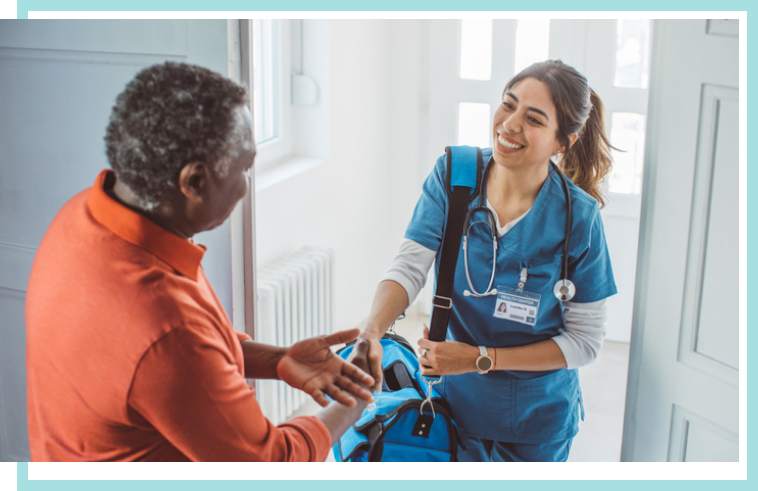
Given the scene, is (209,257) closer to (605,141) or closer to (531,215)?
A: (531,215)

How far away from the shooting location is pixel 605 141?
1513mm

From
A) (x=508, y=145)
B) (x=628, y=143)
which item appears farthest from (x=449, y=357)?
(x=628, y=143)

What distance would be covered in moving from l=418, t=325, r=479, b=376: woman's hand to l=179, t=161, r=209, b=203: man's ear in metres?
0.60

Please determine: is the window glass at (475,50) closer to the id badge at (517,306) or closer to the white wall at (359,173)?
the white wall at (359,173)

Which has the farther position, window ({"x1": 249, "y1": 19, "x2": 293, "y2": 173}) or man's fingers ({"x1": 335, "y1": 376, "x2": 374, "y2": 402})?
window ({"x1": 249, "y1": 19, "x2": 293, "y2": 173})

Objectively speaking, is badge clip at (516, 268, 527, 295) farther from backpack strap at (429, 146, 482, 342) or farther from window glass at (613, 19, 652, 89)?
window glass at (613, 19, 652, 89)

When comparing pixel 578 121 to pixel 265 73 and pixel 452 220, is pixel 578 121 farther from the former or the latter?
pixel 265 73

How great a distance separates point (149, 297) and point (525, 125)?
78cm

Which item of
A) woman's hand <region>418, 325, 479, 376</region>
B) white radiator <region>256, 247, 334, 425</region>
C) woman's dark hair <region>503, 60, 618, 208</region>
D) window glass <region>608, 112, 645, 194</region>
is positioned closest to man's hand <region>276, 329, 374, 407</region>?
woman's hand <region>418, 325, 479, 376</region>

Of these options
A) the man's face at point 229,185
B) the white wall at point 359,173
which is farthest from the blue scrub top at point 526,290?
the white wall at point 359,173

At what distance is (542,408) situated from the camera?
150 cm

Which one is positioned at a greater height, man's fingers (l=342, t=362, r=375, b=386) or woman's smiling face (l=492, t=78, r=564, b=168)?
woman's smiling face (l=492, t=78, r=564, b=168)

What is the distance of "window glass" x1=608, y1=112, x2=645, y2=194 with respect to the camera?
110 inches

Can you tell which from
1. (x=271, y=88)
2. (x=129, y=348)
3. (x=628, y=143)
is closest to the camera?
(x=129, y=348)
